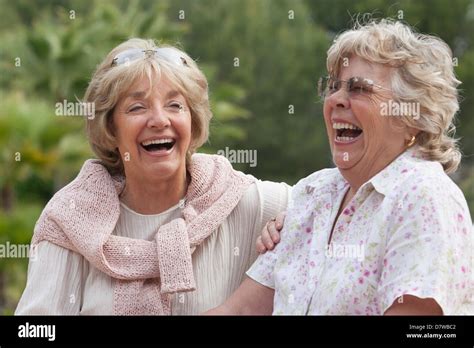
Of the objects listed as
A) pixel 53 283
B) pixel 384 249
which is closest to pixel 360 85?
pixel 384 249

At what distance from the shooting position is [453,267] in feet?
9.80

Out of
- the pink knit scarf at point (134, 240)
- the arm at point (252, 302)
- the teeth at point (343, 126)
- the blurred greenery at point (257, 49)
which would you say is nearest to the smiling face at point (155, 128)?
the pink knit scarf at point (134, 240)

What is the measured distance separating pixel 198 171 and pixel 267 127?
67.4 feet

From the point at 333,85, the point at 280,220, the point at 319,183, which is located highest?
the point at 333,85

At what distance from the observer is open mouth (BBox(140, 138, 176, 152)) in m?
3.73

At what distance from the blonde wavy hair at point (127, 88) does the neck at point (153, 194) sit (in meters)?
0.12

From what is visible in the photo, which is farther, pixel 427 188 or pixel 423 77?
pixel 423 77

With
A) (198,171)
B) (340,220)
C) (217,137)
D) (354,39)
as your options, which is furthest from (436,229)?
(217,137)

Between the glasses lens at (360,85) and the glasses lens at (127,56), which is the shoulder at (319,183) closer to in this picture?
the glasses lens at (360,85)

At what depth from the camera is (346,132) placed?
11.2ft

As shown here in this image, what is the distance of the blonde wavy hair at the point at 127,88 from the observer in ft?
12.2

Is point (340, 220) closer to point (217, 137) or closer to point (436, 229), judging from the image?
point (436, 229)

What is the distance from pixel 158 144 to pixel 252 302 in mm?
667

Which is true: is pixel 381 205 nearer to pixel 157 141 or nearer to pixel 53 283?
pixel 157 141
